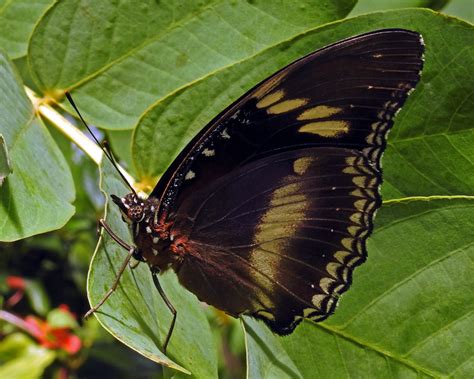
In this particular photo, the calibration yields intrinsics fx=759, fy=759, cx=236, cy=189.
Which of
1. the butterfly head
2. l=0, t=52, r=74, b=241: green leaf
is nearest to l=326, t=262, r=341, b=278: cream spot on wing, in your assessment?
the butterfly head

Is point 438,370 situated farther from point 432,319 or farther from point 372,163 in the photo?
point 372,163

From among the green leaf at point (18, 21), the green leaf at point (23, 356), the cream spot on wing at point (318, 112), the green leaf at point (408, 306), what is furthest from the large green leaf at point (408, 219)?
the green leaf at point (23, 356)

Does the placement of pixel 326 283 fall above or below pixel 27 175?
below

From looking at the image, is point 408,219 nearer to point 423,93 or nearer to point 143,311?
point 423,93

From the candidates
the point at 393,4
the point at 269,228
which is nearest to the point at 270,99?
the point at 269,228

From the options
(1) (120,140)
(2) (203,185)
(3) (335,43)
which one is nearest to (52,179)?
(2) (203,185)

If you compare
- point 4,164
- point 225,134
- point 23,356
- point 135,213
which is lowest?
point 23,356
